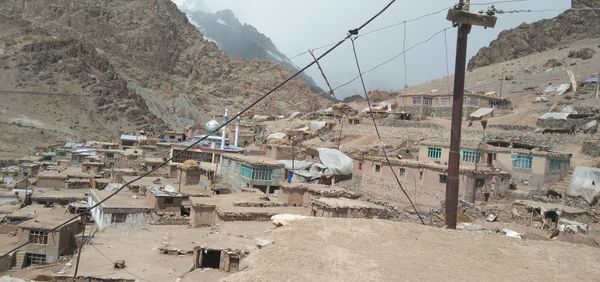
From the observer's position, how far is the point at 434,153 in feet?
95.1

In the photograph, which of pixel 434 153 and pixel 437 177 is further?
pixel 434 153

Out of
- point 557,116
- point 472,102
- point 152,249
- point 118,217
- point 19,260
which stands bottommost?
point 19,260

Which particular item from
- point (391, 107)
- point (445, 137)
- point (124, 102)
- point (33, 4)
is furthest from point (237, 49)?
point (445, 137)

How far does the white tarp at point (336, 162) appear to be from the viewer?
29756 millimetres

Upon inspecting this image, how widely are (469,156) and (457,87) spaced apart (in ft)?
65.7

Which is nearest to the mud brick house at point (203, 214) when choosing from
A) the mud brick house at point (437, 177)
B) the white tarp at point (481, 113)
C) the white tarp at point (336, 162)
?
the mud brick house at point (437, 177)

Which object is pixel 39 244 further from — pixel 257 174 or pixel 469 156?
pixel 469 156

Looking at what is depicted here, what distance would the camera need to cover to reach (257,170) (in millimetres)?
27594

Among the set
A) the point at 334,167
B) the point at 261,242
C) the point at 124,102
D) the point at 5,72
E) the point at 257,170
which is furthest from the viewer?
the point at 124,102

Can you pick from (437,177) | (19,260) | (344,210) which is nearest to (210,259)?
(344,210)

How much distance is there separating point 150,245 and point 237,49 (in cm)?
17678

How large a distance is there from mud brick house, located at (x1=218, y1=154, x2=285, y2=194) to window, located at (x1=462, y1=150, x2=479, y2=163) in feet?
33.8

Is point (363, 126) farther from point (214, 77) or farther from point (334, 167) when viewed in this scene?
point (214, 77)

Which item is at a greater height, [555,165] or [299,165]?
[555,165]
